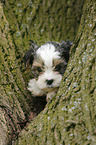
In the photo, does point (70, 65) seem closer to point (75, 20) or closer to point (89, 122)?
point (89, 122)

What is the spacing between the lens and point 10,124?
2395 millimetres

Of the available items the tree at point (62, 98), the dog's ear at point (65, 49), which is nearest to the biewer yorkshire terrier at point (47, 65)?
the dog's ear at point (65, 49)

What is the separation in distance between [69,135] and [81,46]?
0.92m

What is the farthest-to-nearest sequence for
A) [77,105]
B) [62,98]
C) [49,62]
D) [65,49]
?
[65,49] → [49,62] → [62,98] → [77,105]

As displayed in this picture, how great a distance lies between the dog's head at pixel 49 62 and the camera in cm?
261

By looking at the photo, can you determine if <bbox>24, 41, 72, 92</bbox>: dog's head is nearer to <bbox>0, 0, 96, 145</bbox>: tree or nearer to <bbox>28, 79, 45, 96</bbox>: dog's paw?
<bbox>28, 79, 45, 96</bbox>: dog's paw

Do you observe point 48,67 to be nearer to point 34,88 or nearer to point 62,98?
point 34,88

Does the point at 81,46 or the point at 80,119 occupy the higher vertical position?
the point at 81,46

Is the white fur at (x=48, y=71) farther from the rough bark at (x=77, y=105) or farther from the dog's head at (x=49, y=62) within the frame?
the rough bark at (x=77, y=105)

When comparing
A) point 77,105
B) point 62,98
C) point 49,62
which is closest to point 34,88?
point 49,62

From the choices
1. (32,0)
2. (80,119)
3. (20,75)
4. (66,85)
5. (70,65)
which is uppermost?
(32,0)

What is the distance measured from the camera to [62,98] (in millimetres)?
Answer: 1861

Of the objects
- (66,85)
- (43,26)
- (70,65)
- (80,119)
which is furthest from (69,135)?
(43,26)

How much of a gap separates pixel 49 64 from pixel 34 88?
558 millimetres
